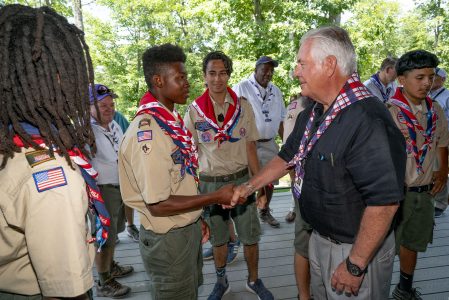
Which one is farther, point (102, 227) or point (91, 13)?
point (91, 13)

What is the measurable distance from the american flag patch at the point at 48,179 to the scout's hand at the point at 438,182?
9.44 feet

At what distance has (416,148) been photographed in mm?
2725

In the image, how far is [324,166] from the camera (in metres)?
1.72

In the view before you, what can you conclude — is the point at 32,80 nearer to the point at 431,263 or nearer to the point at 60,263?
the point at 60,263

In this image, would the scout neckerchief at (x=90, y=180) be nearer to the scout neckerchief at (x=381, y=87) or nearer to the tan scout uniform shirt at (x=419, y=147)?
the tan scout uniform shirt at (x=419, y=147)

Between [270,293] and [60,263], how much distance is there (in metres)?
2.44

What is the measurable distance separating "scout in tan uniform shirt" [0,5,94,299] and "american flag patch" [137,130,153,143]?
2.13 ft

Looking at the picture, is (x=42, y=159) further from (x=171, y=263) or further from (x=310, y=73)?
(x=310, y=73)

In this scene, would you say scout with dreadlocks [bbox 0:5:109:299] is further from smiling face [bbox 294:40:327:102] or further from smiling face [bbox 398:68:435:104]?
smiling face [bbox 398:68:435:104]

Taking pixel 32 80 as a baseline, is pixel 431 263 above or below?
below

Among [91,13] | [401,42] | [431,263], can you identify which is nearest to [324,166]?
[431,263]

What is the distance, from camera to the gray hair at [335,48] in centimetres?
169

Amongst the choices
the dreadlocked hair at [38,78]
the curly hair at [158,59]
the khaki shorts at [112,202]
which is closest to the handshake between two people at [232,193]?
the curly hair at [158,59]

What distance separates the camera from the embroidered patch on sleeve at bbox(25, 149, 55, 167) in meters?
1.03
